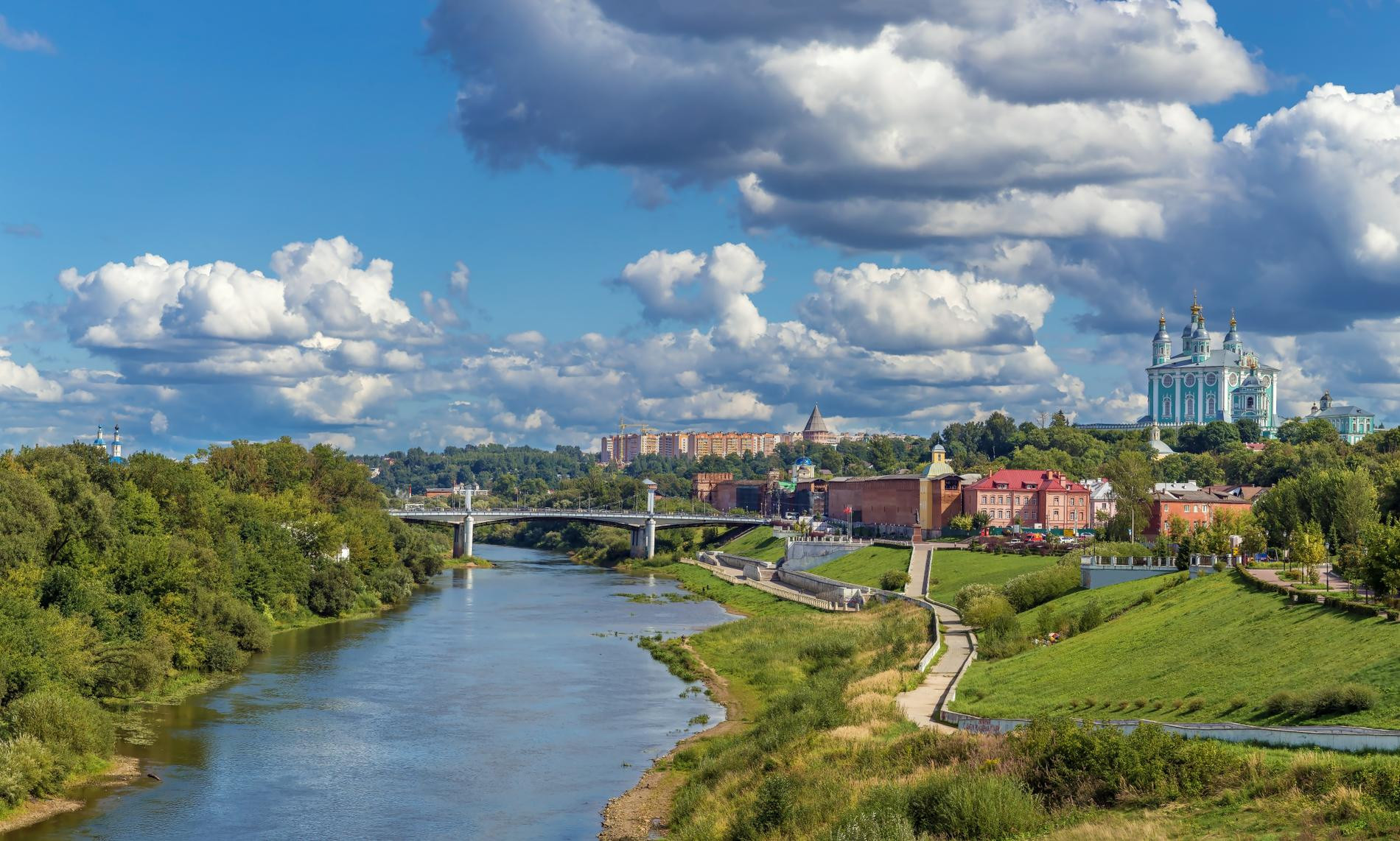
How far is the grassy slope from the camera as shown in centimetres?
2786

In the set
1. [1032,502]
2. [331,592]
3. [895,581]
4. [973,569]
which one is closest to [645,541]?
[1032,502]

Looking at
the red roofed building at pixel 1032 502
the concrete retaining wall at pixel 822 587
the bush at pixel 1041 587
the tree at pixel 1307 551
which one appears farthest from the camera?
the red roofed building at pixel 1032 502

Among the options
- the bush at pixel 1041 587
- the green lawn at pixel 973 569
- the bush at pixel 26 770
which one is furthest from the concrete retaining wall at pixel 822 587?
the bush at pixel 26 770

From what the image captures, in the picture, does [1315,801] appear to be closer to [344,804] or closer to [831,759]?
[831,759]

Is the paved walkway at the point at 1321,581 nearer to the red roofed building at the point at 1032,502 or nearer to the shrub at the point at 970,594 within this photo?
the shrub at the point at 970,594

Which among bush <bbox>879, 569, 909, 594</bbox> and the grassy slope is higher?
the grassy slope

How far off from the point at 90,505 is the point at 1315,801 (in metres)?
43.5

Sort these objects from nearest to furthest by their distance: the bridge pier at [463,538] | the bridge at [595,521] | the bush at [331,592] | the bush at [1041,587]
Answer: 1. the bush at [1041,587]
2. the bush at [331,592]
3. the bridge pier at [463,538]
4. the bridge at [595,521]

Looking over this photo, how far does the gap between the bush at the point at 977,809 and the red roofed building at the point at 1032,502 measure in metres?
97.6

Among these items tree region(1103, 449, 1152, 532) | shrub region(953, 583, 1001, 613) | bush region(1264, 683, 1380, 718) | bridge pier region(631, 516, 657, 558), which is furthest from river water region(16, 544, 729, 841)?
bridge pier region(631, 516, 657, 558)

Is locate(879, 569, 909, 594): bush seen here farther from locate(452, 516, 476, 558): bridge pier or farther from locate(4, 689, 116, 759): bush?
locate(452, 516, 476, 558): bridge pier

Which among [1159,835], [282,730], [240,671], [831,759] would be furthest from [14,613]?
[1159,835]

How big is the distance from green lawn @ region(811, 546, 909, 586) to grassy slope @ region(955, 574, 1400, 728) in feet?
140

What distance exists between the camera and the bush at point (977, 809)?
22031 mm
